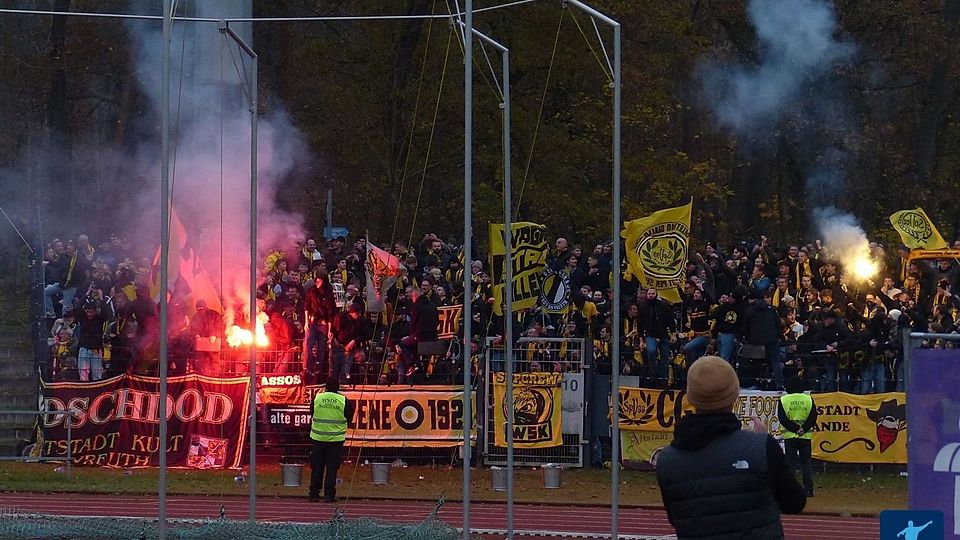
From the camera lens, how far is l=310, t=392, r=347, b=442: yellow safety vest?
829 inches

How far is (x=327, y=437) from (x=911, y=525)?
14.0 meters

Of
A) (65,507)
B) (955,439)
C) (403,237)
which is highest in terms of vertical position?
(403,237)

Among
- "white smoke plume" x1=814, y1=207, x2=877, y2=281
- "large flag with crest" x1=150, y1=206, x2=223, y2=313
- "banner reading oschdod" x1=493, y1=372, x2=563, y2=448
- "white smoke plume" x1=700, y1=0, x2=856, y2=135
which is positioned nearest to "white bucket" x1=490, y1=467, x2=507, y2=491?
"banner reading oschdod" x1=493, y1=372, x2=563, y2=448

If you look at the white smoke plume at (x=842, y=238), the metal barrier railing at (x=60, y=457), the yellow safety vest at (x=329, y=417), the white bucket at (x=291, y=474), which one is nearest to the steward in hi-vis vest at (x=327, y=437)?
the yellow safety vest at (x=329, y=417)

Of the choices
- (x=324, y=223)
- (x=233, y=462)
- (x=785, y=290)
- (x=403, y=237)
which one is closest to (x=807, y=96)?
(x=403, y=237)

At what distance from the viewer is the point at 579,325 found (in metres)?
24.6

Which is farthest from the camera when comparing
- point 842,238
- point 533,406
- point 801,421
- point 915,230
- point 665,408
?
point 842,238

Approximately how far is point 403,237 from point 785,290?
14.8 meters

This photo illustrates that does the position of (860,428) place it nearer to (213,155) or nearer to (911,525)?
(213,155)

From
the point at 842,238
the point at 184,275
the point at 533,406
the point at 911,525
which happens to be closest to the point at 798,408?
the point at 533,406

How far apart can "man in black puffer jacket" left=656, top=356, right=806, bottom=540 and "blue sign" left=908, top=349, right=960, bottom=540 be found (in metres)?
2.91

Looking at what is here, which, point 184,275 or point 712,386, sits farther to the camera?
point 184,275

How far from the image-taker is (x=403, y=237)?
37844 millimetres

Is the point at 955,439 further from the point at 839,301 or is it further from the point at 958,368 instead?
the point at 839,301
